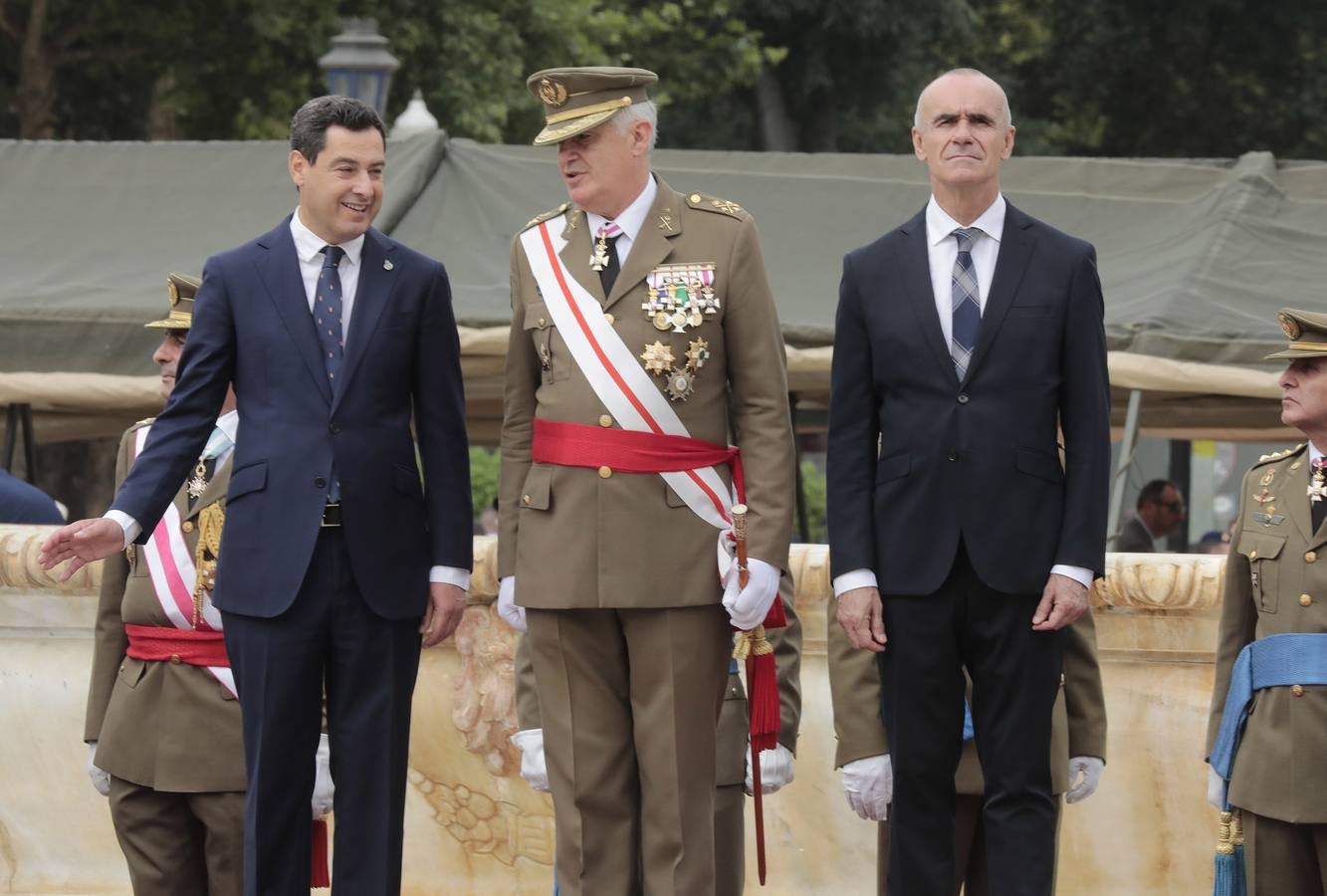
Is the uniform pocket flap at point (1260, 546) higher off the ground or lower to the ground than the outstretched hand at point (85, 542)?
higher

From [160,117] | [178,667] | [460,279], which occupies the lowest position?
[178,667]

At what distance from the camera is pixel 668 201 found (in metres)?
5.06

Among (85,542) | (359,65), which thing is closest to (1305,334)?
(85,542)

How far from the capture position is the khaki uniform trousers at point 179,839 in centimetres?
571

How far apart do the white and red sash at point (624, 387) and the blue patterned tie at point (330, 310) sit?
50cm

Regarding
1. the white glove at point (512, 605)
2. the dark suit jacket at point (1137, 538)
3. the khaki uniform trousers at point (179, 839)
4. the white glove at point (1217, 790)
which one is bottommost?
the khaki uniform trousers at point (179, 839)

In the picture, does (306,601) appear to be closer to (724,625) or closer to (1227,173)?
(724,625)

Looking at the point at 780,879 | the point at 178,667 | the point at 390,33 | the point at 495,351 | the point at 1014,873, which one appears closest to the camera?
the point at 1014,873

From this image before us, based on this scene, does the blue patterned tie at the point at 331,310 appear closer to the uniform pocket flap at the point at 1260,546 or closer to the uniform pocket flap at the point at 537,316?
the uniform pocket flap at the point at 537,316

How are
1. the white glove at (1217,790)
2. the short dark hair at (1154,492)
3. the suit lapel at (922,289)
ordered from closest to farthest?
the suit lapel at (922,289)
the white glove at (1217,790)
the short dark hair at (1154,492)

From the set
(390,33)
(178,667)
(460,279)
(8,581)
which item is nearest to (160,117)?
(390,33)

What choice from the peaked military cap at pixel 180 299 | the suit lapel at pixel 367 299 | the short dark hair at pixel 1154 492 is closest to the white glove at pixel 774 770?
the suit lapel at pixel 367 299

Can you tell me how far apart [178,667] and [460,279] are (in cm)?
521

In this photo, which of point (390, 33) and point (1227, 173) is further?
point (390, 33)
